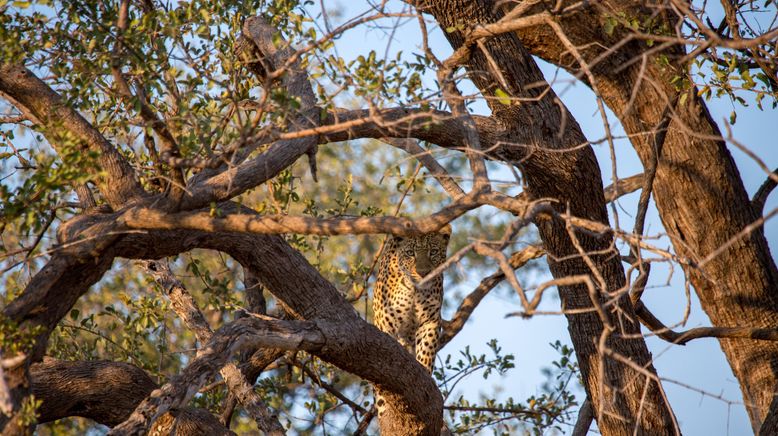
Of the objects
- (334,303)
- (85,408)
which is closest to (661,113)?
(334,303)

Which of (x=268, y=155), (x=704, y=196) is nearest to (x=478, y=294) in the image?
(x=704, y=196)

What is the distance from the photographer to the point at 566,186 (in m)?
4.78

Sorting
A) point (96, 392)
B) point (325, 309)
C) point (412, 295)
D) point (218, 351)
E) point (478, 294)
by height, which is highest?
point (412, 295)

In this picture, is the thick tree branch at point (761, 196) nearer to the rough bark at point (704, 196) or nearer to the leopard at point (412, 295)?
the rough bark at point (704, 196)

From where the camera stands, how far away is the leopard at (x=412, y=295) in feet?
20.7

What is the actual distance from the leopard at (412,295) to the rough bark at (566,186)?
1.38 m

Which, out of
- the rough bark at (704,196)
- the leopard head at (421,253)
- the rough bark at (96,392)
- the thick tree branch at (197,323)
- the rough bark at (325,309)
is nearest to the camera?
the rough bark at (325,309)

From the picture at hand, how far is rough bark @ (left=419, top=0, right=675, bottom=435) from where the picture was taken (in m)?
4.50

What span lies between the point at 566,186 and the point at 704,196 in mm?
962

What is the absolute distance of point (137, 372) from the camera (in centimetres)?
452

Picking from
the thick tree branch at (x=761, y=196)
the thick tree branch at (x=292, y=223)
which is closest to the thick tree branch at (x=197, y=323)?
the thick tree branch at (x=292, y=223)

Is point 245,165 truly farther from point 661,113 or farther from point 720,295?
point 720,295

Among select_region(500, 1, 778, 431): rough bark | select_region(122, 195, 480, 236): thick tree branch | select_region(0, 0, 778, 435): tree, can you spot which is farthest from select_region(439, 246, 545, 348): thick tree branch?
select_region(122, 195, 480, 236): thick tree branch

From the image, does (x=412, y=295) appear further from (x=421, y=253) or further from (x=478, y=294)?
(x=478, y=294)
